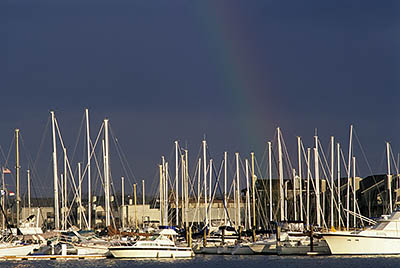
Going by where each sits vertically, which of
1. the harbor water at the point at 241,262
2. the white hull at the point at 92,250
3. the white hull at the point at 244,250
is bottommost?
the harbor water at the point at 241,262

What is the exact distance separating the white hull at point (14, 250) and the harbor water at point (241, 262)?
3.19 ft

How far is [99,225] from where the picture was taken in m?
158

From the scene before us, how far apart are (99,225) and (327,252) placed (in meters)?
78.7

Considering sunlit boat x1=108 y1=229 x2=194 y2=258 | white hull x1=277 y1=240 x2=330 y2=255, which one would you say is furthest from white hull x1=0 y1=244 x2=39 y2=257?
white hull x1=277 y1=240 x2=330 y2=255

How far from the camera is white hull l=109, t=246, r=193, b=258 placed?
83.1 m

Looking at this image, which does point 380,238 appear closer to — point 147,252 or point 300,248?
point 300,248

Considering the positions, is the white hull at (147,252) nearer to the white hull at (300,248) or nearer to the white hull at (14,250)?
the white hull at (14,250)

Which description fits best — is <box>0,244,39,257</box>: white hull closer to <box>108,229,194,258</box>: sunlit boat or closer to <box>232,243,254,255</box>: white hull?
<box>108,229,194,258</box>: sunlit boat

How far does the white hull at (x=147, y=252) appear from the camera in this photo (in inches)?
3273

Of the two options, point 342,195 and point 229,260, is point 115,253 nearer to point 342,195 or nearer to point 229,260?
point 229,260

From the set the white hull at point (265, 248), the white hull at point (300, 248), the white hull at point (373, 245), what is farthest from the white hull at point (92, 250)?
the white hull at point (373, 245)

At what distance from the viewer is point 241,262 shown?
85.1 meters

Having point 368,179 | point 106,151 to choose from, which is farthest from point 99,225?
point 106,151

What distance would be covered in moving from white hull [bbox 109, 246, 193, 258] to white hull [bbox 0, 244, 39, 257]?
8.00 meters
